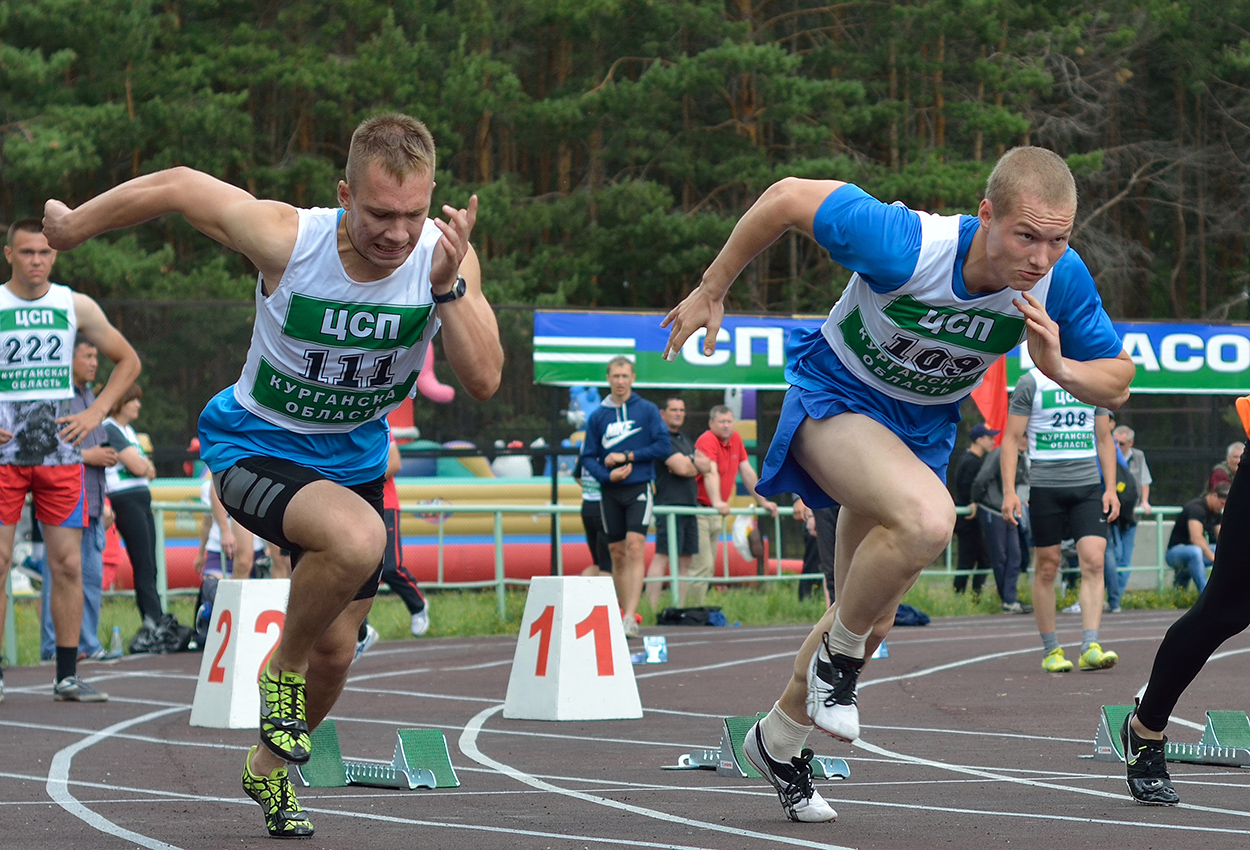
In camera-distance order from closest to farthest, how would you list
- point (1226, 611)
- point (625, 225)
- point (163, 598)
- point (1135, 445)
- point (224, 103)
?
point (1226, 611) → point (163, 598) → point (1135, 445) → point (224, 103) → point (625, 225)

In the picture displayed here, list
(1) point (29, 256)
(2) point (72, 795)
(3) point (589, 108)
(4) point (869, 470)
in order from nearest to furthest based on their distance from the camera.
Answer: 1. (4) point (869, 470)
2. (2) point (72, 795)
3. (1) point (29, 256)
4. (3) point (589, 108)

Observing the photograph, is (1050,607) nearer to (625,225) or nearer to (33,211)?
(625,225)

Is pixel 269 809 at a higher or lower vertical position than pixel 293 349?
lower

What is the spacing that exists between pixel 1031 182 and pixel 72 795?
422cm

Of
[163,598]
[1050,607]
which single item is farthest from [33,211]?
[1050,607]

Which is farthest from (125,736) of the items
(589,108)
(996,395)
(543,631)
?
(589,108)

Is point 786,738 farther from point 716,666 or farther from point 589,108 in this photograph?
point 589,108

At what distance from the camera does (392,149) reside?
4.95 m

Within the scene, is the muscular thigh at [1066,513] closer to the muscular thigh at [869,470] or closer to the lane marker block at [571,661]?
the lane marker block at [571,661]

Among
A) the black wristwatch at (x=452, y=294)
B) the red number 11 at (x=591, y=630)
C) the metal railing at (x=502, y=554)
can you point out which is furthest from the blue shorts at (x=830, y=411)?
the metal railing at (x=502, y=554)

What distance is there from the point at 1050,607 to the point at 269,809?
22.9 feet

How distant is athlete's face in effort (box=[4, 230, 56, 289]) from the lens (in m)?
9.46

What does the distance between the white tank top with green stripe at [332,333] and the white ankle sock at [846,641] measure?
1604mm

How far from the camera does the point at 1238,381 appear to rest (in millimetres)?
20906
